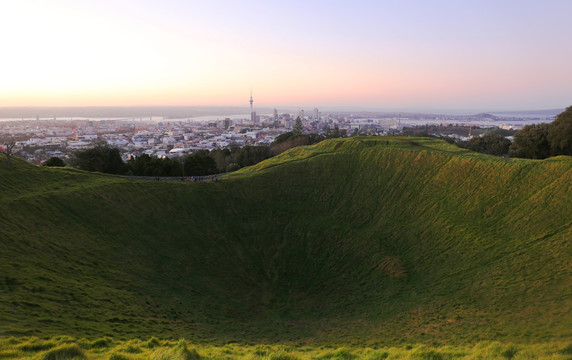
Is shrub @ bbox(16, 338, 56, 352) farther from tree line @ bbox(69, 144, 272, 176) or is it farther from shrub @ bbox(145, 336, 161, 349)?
tree line @ bbox(69, 144, 272, 176)

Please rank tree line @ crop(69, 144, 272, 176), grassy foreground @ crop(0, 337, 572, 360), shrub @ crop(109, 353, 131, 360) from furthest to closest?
tree line @ crop(69, 144, 272, 176), shrub @ crop(109, 353, 131, 360), grassy foreground @ crop(0, 337, 572, 360)

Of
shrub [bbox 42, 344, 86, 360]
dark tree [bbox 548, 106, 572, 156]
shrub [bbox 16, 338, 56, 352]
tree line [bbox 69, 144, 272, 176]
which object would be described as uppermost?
dark tree [bbox 548, 106, 572, 156]

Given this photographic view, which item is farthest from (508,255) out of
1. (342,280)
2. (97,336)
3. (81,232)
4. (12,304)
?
(81,232)

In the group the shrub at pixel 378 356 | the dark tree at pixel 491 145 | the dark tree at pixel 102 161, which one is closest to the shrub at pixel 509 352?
the shrub at pixel 378 356

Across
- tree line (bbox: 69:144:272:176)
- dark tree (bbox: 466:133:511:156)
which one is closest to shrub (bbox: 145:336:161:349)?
tree line (bbox: 69:144:272:176)

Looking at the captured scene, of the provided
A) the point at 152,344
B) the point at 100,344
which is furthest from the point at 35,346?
the point at 152,344

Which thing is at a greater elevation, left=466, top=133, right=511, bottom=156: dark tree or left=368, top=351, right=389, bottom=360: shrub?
left=466, top=133, right=511, bottom=156: dark tree

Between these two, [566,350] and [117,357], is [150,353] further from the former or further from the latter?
[566,350]

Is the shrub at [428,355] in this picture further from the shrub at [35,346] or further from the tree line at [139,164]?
the tree line at [139,164]
